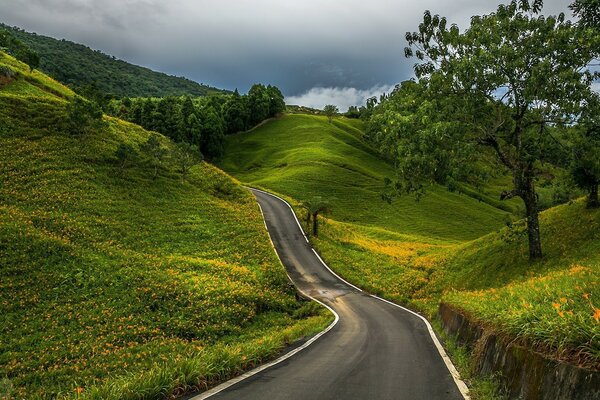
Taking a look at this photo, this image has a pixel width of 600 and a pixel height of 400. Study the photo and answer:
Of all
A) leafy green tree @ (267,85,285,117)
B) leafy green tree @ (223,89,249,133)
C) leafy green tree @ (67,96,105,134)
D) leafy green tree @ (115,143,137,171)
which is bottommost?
leafy green tree @ (115,143,137,171)

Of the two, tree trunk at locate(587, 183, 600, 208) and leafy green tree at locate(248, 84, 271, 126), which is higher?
leafy green tree at locate(248, 84, 271, 126)

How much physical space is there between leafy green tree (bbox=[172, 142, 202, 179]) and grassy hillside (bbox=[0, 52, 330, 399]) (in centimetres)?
137

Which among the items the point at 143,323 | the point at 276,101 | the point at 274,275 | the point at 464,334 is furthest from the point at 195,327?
the point at 276,101

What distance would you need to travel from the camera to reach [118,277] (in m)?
24.2

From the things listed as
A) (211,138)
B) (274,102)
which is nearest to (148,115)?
(211,138)

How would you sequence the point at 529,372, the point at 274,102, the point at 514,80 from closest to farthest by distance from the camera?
the point at 529,372
the point at 514,80
the point at 274,102

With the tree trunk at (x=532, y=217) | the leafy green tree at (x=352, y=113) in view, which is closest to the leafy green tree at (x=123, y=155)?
the tree trunk at (x=532, y=217)

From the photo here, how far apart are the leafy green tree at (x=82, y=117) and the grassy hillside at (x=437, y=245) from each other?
2831 centimetres

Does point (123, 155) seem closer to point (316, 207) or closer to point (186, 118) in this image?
point (316, 207)

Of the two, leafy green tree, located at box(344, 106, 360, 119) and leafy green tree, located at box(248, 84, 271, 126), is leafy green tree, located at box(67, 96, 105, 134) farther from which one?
leafy green tree, located at box(344, 106, 360, 119)

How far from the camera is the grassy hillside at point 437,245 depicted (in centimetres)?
744

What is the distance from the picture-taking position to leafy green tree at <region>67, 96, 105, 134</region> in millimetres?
46312

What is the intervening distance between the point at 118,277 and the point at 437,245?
126 feet

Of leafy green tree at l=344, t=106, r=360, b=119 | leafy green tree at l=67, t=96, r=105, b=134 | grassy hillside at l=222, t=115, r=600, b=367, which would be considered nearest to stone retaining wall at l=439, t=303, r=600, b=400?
grassy hillside at l=222, t=115, r=600, b=367
